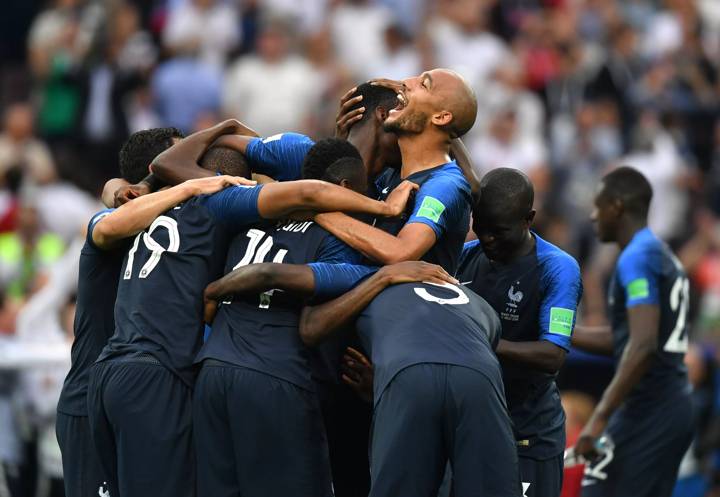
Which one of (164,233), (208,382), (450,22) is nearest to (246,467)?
(208,382)

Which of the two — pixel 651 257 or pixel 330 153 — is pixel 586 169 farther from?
pixel 330 153

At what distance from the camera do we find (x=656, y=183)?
1592 centimetres

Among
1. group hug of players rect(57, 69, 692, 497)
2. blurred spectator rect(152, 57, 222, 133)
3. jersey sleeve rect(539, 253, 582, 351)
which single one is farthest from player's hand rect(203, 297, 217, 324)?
blurred spectator rect(152, 57, 222, 133)

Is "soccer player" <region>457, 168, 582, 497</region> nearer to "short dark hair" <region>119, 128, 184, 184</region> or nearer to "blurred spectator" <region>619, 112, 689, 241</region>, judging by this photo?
"short dark hair" <region>119, 128, 184, 184</region>

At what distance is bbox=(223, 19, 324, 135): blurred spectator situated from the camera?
1535 cm

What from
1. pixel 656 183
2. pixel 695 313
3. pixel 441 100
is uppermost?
pixel 441 100

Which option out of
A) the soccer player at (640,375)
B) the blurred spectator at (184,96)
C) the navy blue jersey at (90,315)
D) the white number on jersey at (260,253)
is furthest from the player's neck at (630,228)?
the blurred spectator at (184,96)

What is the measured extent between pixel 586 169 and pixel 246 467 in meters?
9.76

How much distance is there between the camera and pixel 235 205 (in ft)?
23.5

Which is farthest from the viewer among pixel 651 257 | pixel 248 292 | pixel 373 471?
pixel 651 257

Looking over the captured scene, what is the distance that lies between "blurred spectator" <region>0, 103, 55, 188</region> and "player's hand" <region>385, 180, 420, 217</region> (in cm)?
773

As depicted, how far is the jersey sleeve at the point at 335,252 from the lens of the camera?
23.3 feet

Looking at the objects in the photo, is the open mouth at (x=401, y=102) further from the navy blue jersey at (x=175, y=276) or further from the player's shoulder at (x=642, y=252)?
the player's shoulder at (x=642, y=252)

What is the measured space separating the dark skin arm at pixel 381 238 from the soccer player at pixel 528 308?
0.75 meters
